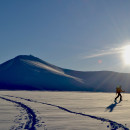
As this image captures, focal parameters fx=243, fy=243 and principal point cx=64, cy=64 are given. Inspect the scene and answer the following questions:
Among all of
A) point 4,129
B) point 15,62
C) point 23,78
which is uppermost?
point 15,62

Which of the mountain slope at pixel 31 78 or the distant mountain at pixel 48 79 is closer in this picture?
the mountain slope at pixel 31 78

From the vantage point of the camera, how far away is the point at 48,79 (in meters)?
153

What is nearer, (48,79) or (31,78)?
(31,78)

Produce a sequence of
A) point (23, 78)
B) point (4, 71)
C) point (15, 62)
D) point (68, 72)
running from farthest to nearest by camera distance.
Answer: point (68, 72) < point (15, 62) < point (4, 71) < point (23, 78)

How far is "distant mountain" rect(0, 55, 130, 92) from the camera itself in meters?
142

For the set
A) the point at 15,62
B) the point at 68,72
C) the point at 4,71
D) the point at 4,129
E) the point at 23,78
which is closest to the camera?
the point at 4,129

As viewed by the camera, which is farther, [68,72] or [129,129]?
[68,72]

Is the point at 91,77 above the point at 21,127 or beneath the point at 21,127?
above

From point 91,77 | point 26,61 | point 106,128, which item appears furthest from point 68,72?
point 106,128

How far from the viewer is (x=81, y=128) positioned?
36.2 feet

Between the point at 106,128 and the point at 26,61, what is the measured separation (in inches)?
7019

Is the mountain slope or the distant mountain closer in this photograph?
the mountain slope

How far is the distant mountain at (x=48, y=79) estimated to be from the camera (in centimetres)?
14175

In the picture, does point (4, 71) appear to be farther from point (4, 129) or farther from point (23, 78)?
point (4, 129)
